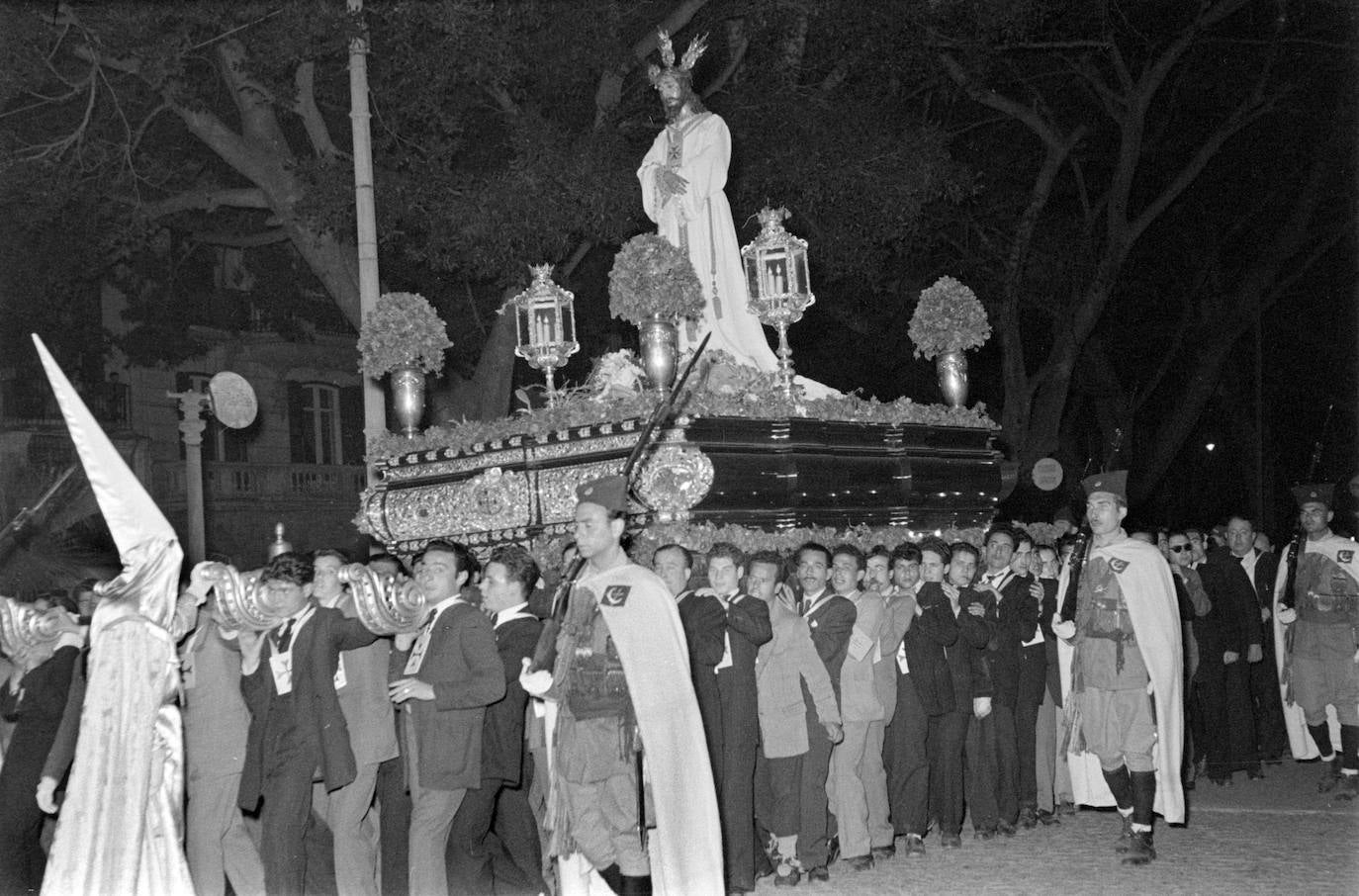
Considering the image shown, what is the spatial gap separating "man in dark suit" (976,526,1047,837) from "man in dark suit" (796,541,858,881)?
1.43m

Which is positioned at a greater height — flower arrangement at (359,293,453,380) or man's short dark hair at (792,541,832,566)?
flower arrangement at (359,293,453,380)

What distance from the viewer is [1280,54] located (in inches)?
956

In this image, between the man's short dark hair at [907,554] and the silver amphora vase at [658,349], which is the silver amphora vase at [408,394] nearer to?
the silver amphora vase at [658,349]

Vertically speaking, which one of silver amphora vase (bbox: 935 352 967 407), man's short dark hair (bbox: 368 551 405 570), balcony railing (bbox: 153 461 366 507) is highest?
balcony railing (bbox: 153 461 366 507)

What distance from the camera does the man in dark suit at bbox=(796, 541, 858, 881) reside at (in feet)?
31.9

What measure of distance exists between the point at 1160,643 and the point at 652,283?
3826 millimetres

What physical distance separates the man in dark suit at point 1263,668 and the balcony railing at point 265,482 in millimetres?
19632

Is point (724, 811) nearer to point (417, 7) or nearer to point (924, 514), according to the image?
point (924, 514)

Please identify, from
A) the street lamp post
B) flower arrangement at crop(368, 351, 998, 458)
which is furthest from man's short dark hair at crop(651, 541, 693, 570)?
the street lamp post

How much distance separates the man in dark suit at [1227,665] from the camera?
13484mm

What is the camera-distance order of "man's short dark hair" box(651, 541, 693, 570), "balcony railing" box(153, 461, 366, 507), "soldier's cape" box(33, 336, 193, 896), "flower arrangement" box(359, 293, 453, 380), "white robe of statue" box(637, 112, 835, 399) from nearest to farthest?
1. "soldier's cape" box(33, 336, 193, 896)
2. "man's short dark hair" box(651, 541, 693, 570)
3. "white robe of statue" box(637, 112, 835, 399)
4. "flower arrangement" box(359, 293, 453, 380)
5. "balcony railing" box(153, 461, 366, 507)

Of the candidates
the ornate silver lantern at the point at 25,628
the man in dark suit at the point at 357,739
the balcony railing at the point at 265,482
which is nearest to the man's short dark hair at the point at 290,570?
the man in dark suit at the point at 357,739

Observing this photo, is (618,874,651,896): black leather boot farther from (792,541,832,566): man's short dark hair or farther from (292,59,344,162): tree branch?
(292,59,344,162): tree branch

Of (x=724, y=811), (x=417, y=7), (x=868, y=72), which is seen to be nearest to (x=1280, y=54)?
(x=868, y=72)
